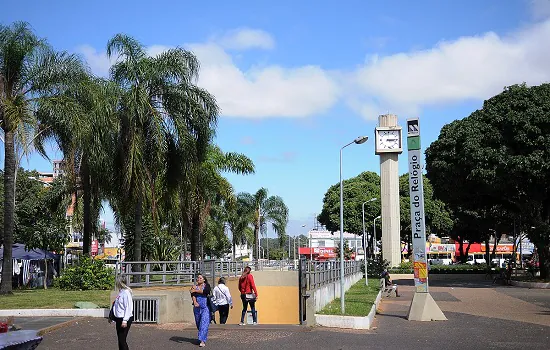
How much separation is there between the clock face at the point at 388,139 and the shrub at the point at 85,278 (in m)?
40.1

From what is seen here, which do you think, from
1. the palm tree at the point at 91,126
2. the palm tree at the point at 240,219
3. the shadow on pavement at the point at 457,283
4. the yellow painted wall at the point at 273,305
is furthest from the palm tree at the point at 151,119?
the palm tree at the point at 240,219

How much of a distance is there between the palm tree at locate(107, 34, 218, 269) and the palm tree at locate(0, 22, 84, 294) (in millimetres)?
2532

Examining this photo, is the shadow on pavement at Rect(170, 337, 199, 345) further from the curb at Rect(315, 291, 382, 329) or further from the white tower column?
the white tower column

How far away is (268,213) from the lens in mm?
73625

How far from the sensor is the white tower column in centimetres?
6059

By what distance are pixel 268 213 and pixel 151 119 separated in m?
49.5

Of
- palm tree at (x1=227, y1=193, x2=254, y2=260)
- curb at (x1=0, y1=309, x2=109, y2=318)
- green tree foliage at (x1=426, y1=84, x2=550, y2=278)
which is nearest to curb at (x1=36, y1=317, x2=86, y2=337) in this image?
curb at (x1=0, y1=309, x2=109, y2=318)

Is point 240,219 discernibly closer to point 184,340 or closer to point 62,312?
point 62,312

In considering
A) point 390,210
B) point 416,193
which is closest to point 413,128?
point 416,193

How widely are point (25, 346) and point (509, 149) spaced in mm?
31361

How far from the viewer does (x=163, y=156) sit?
80.2 feet

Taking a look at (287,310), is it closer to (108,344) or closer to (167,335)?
(167,335)

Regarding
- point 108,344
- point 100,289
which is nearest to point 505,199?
point 100,289

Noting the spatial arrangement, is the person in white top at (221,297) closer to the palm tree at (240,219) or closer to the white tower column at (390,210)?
the white tower column at (390,210)
